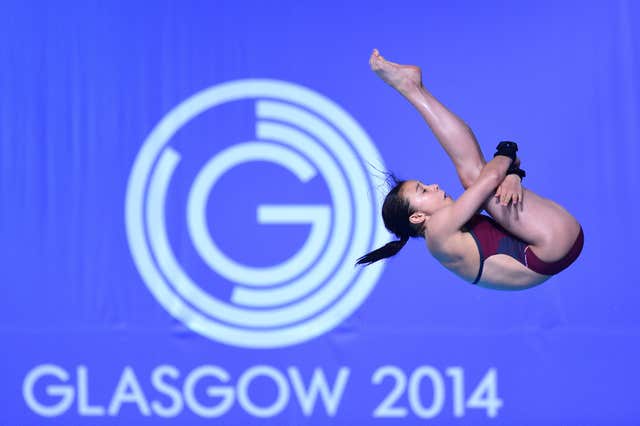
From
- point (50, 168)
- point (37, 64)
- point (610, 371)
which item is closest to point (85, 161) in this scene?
point (50, 168)

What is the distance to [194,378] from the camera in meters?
5.52

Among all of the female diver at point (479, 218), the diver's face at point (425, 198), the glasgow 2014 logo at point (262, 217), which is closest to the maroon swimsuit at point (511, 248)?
the female diver at point (479, 218)

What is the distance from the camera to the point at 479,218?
13.1 ft

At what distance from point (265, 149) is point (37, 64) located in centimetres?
149

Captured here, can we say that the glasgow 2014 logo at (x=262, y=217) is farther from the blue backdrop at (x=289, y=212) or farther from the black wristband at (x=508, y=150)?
the black wristband at (x=508, y=150)

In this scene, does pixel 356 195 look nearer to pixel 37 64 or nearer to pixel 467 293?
pixel 467 293

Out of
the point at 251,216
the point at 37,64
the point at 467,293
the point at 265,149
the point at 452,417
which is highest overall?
the point at 37,64

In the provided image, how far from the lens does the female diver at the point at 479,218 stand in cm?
368

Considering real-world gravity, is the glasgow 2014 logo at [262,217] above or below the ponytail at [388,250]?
above

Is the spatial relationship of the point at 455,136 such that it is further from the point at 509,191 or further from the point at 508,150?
the point at 509,191

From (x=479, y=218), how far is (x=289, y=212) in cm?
180

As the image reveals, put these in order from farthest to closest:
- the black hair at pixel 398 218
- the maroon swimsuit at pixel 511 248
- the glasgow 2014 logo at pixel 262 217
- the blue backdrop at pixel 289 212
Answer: the glasgow 2014 logo at pixel 262 217 → the blue backdrop at pixel 289 212 → the black hair at pixel 398 218 → the maroon swimsuit at pixel 511 248

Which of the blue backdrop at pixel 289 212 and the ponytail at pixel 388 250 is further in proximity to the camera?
the blue backdrop at pixel 289 212

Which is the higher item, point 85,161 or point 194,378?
point 85,161
